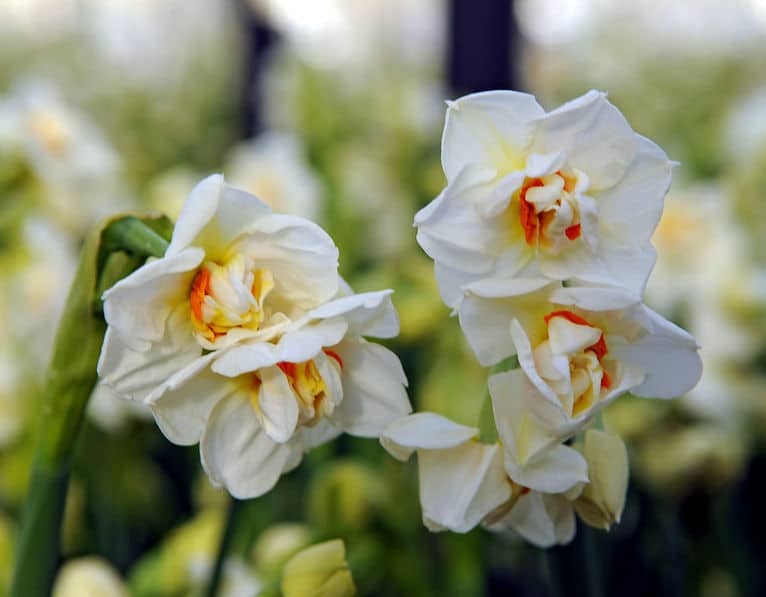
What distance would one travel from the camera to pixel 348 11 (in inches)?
149

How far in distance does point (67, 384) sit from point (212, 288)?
0.09m

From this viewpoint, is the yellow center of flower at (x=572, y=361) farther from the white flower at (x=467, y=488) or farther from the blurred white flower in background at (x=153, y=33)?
the blurred white flower in background at (x=153, y=33)

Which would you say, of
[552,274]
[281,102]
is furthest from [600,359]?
[281,102]

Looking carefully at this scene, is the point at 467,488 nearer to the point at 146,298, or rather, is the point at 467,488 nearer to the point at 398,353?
the point at 146,298

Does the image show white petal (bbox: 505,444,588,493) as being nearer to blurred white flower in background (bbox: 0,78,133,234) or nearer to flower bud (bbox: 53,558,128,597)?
flower bud (bbox: 53,558,128,597)

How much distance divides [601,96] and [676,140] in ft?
3.69

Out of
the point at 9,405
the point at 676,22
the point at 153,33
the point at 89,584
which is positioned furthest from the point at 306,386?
the point at 153,33

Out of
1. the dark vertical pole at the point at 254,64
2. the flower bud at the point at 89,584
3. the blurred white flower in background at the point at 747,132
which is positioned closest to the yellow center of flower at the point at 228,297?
the flower bud at the point at 89,584

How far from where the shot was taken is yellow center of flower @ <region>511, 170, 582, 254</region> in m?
0.31

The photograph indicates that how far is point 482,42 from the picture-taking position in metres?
1.44

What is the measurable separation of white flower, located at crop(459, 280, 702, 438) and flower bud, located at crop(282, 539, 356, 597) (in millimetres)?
110

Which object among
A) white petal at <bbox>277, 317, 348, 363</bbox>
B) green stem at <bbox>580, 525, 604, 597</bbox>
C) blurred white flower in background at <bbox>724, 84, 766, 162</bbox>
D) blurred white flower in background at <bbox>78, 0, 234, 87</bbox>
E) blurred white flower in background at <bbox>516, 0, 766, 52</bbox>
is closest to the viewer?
white petal at <bbox>277, 317, 348, 363</bbox>

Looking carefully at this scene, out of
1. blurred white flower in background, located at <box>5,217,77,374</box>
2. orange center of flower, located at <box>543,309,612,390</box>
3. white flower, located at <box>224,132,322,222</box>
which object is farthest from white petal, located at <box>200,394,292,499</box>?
white flower, located at <box>224,132,322,222</box>

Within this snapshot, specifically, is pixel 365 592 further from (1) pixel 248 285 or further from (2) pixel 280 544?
(1) pixel 248 285
